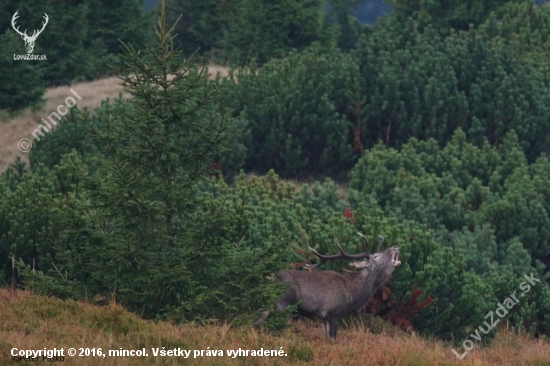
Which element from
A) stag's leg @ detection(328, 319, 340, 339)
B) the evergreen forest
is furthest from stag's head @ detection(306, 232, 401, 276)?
the evergreen forest

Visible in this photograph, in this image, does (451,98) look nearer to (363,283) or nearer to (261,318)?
(363,283)

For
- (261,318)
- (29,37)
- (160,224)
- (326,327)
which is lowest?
(326,327)

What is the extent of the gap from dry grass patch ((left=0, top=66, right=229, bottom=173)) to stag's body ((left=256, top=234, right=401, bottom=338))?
50.9 ft

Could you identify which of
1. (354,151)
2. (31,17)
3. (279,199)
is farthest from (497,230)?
(31,17)

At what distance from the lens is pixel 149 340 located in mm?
10055

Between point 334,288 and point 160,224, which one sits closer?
point 160,224

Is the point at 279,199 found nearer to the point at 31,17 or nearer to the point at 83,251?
the point at 83,251

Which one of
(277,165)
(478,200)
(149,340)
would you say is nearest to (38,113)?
(277,165)

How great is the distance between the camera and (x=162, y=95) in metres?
12.0

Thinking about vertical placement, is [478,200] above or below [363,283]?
below

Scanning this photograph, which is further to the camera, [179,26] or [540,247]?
[179,26]

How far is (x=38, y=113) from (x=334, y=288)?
73.0ft

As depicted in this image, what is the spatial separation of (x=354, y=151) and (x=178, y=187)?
19.0 metres

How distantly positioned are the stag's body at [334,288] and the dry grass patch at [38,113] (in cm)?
1552
